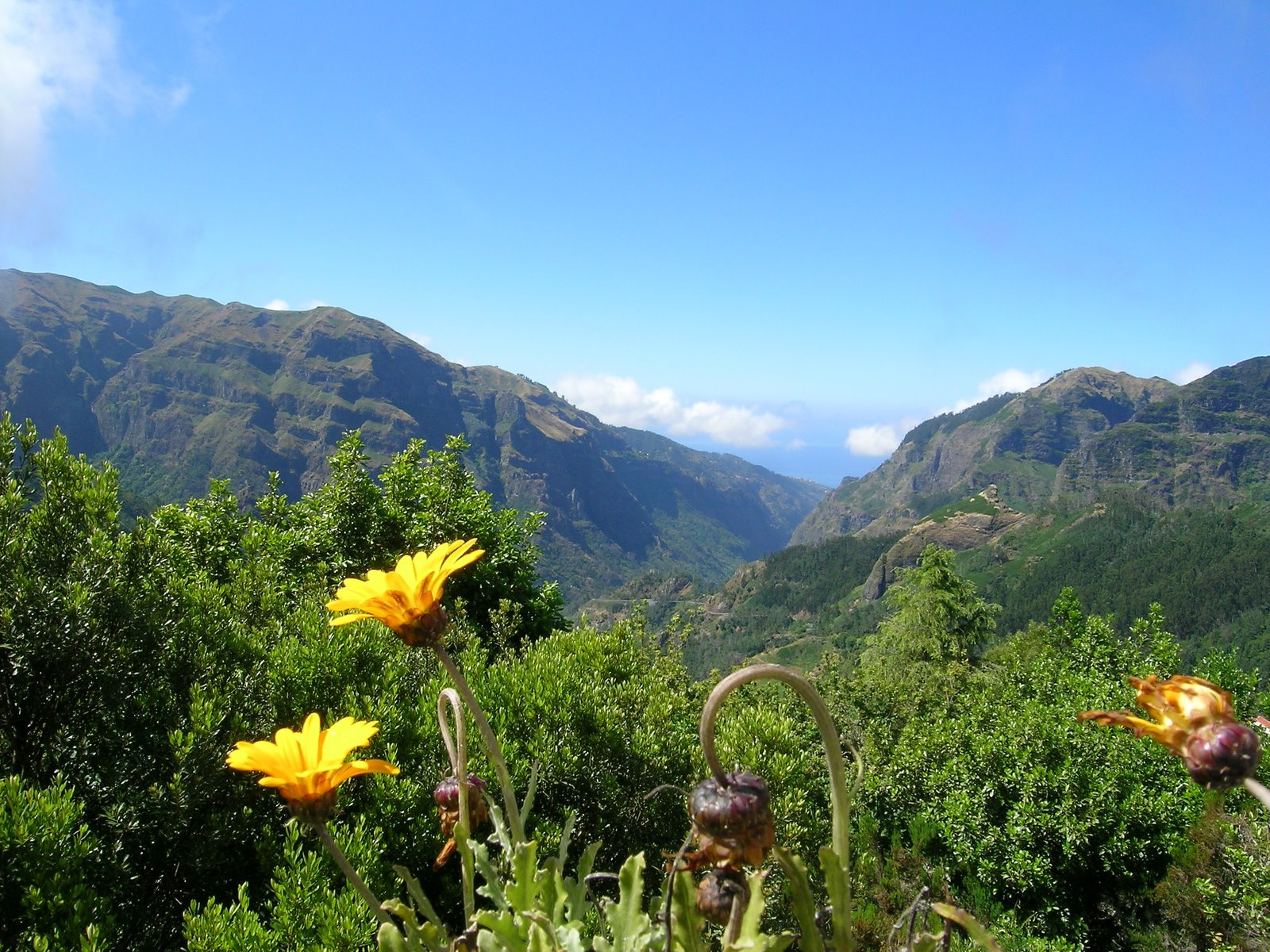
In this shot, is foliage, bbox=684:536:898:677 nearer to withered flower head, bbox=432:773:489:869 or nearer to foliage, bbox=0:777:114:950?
foliage, bbox=0:777:114:950

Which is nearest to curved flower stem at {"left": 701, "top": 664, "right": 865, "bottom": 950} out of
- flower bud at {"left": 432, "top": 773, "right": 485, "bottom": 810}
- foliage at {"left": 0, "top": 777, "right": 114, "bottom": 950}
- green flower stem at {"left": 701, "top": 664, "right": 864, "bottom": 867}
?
green flower stem at {"left": 701, "top": 664, "right": 864, "bottom": 867}

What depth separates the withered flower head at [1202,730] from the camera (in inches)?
36.6

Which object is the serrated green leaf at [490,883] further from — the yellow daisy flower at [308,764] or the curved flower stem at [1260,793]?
the curved flower stem at [1260,793]

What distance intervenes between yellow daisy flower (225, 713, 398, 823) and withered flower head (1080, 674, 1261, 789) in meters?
1.10

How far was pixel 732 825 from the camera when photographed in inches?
37.8

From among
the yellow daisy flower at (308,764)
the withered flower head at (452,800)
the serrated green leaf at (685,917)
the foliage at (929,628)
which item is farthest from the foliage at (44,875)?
the foliage at (929,628)

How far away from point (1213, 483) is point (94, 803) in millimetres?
237587

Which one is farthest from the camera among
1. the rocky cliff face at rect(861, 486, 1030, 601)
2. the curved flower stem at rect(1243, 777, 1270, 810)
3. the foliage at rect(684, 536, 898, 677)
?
the rocky cliff face at rect(861, 486, 1030, 601)

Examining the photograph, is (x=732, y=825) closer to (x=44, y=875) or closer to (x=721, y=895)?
(x=721, y=895)

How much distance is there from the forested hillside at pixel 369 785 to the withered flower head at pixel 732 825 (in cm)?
5

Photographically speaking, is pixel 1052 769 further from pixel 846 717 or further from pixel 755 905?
pixel 755 905

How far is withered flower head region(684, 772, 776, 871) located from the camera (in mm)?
957

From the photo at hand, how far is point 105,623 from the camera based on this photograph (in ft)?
12.6

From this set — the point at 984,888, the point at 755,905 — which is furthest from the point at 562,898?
the point at 984,888
